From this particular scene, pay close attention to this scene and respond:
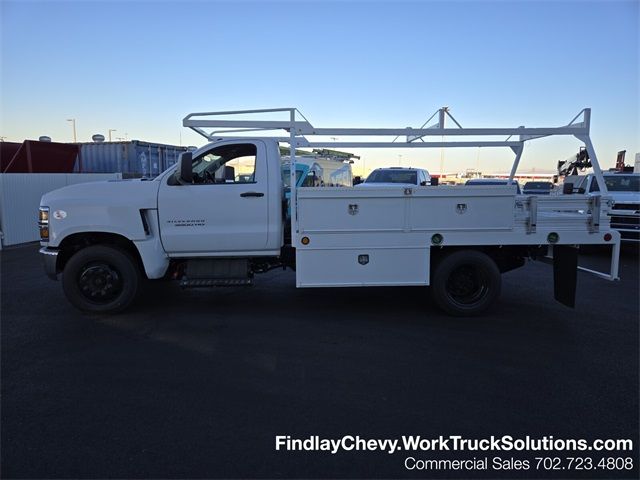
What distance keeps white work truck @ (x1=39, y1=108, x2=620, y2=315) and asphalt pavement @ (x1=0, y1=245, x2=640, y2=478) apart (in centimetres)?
52

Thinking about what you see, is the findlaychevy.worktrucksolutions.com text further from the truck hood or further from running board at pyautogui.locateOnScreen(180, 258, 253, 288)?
the truck hood

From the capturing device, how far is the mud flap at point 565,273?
6.11 m

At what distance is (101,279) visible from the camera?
238 inches

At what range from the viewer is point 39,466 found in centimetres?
302

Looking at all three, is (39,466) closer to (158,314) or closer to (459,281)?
(158,314)

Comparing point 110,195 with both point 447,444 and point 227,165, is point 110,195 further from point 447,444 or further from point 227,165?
point 447,444

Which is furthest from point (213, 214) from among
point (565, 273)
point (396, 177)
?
point (396, 177)

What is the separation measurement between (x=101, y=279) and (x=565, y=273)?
605cm

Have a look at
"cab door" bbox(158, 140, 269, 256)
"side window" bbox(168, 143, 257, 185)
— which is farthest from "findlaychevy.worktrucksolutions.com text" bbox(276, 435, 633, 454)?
"side window" bbox(168, 143, 257, 185)

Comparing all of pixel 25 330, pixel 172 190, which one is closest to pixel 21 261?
pixel 25 330

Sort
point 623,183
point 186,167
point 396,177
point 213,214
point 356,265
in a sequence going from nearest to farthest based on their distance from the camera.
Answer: point 186,167
point 356,265
point 213,214
point 623,183
point 396,177

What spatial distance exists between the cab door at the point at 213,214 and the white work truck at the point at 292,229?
13 millimetres

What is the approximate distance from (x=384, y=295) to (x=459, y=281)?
1458 millimetres

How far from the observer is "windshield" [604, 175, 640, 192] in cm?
Answer: 1258
